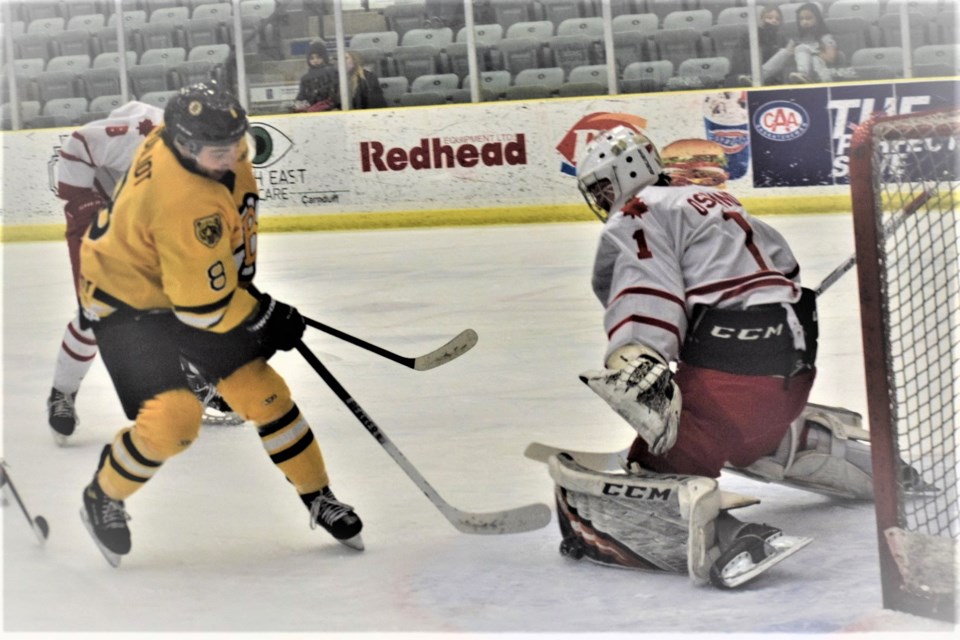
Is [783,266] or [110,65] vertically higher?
[110,65]

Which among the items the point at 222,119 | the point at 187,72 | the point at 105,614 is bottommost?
the point at 105,614

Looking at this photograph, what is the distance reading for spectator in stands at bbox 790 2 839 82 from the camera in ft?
22.2

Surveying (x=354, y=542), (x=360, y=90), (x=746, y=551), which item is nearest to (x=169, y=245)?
(x=354, y=542)

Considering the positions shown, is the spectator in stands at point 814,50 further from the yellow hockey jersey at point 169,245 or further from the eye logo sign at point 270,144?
the yellow hockey jersey at point 169,245

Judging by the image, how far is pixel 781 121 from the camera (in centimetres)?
674

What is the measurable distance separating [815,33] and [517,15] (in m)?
1.47

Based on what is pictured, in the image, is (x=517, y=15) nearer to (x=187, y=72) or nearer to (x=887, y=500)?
(x=187, y=72)

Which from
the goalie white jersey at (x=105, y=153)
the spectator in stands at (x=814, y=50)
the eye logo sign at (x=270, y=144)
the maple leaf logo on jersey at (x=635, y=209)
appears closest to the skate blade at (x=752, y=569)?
the maple leaf logo on jersey at (x=635, y=209)

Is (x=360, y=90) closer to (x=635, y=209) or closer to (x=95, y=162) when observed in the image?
(x=95, y=162)

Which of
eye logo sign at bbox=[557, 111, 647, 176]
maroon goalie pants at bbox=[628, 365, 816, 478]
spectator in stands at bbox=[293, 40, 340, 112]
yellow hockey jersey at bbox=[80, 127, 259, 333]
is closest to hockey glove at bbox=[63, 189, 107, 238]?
yellow hockey jersey at bbox=[80, 127, 259, 333]

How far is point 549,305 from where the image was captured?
4.70 m

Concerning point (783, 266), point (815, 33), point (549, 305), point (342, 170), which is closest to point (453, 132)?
point (342, 170)

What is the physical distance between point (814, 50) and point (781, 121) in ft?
1.27

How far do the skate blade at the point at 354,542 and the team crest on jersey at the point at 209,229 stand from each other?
62cm
